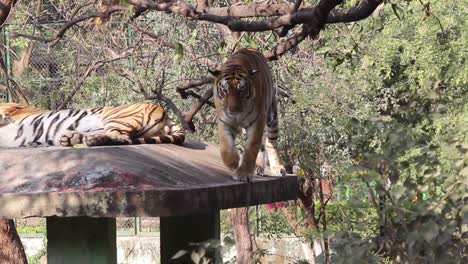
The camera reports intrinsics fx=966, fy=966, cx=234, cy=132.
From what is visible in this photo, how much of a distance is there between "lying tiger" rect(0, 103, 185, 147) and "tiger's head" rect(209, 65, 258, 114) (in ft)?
1.29

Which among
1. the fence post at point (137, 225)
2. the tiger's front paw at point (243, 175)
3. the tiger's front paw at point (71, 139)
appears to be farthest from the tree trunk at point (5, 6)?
the fence post at point (137, 225)

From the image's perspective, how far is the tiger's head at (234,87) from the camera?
6336 millimetres

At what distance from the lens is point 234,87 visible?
6.34m

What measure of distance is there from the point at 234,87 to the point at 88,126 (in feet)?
4.33

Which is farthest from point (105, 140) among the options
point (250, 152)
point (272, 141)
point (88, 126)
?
point (272, 141)

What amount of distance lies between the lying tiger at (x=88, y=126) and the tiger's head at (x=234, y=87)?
15.5 inches

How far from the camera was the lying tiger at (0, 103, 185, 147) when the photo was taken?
632cm

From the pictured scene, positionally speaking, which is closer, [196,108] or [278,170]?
[278,170]

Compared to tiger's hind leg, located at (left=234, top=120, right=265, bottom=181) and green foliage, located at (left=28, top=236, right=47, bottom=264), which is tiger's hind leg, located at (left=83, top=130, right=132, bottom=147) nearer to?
tiger's hind leg, located at (left=234, top=120, right=265, bottom=181)

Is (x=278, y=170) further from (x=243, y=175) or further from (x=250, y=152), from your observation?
(x=243, y=175)

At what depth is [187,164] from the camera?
5293mm

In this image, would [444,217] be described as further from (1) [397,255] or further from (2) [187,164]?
(2) [187,164]

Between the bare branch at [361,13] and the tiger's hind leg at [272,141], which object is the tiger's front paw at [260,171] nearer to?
the tiger's hind leg at [272,141]

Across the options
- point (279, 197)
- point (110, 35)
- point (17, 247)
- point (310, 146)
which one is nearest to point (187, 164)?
point (279, 197)
